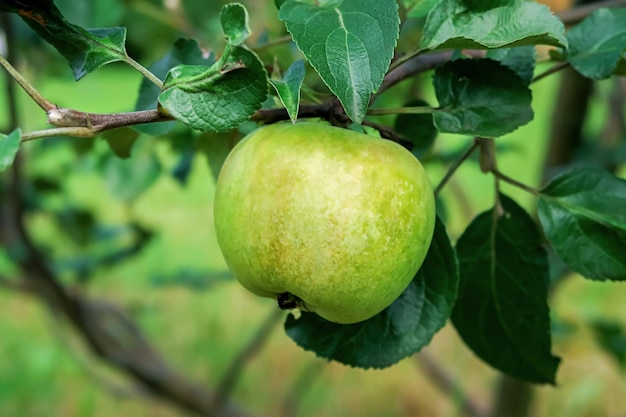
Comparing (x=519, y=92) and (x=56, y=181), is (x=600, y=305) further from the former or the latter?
(x=519, y=92)

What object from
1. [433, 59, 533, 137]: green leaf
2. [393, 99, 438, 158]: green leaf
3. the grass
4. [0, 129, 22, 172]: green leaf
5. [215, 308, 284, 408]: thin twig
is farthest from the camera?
the grass

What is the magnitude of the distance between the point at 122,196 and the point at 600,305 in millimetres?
1361

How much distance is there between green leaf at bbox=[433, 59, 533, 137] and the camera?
43cm

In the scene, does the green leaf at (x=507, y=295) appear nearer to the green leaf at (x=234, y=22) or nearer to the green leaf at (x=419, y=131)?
the green leaf at (x=419, y=131)

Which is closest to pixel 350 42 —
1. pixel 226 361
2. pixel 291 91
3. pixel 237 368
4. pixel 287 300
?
pixel 291 91

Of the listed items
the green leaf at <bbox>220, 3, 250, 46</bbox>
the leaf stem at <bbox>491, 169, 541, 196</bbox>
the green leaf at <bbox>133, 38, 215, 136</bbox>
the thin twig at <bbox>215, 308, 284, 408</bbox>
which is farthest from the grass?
the green leaf at <bbox>220, 3, 250, 46</bbox>

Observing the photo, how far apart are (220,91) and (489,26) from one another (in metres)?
0.15

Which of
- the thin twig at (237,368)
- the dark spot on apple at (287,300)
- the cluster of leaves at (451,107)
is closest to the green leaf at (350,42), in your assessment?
the cluster of leaves at (451,107)

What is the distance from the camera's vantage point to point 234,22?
35cm

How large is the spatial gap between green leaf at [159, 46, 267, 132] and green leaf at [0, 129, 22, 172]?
0.22ft

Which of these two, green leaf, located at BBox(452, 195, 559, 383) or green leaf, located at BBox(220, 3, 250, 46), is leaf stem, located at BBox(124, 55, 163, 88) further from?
green leaf, located at BBox(452, 195, 559, 383)

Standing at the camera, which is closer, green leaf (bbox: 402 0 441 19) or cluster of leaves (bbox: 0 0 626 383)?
cluster of leaves (bbox: 0 0 626 383)

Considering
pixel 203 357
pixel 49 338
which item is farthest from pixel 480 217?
pixel 49 338

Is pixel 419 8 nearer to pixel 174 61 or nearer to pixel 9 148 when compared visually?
pixel 174 61
